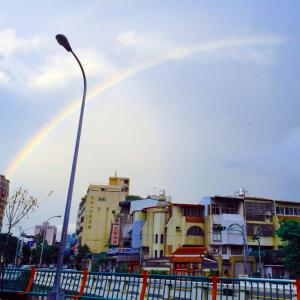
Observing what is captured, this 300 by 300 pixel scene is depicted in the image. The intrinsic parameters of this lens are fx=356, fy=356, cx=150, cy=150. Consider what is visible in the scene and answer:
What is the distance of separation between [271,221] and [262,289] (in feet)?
159

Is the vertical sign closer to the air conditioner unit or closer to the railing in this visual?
the air conditioner unit

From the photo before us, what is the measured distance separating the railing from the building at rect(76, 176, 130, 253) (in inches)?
2628

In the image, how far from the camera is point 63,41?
11.8 metres

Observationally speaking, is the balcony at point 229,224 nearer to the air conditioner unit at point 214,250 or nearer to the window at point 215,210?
the window at point 215,210

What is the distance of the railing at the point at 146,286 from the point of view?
31.7 ft

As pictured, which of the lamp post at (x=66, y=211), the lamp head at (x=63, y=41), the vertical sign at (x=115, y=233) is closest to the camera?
the lamp post at (x=66, y=211)

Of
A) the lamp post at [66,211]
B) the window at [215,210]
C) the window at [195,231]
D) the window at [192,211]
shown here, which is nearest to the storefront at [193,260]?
the window at [195,231]

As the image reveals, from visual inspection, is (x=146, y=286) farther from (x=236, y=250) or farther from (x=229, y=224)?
(x=236, y=250)

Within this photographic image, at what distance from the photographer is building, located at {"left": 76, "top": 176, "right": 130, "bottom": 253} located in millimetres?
80688

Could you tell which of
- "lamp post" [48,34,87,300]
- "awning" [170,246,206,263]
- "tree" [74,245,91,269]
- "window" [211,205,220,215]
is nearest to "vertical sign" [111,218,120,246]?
"tree" [74,245,91,269]

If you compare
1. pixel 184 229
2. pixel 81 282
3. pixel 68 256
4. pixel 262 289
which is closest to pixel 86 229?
pixel 68 256

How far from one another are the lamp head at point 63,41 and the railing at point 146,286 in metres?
7.93

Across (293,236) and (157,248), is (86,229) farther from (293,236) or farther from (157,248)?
(293,236)

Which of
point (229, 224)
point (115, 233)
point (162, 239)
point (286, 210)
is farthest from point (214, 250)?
point (115, 233)
